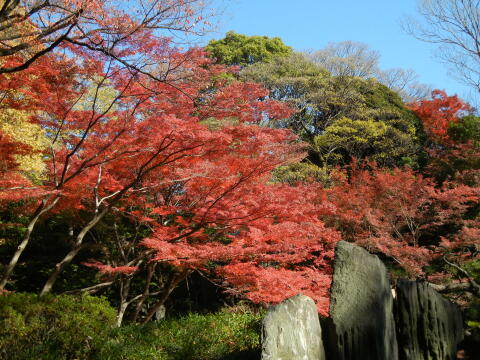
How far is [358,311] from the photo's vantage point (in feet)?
9.96

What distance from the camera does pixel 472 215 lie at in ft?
37.1

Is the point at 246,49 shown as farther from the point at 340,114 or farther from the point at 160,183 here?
the point at 160,183

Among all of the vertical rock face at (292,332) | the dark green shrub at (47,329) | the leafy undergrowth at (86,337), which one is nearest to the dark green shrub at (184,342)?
the leafy undergrowth at (86,337)

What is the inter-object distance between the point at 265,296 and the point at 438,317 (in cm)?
303

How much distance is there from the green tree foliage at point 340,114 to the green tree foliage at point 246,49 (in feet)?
6.18

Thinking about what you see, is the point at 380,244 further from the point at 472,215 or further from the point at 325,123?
the point at 325,123

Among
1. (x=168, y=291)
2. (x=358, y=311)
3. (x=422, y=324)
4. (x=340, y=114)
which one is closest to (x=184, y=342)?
(x=168, y=291)

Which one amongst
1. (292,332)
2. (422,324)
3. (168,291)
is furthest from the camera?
(168,291)

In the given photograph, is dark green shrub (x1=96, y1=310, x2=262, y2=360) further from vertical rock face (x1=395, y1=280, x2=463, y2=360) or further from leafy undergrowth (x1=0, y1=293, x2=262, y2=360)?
vertical rock face (x1=395, y1=280, x2=463, y2=360)

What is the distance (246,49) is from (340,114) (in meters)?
6.15

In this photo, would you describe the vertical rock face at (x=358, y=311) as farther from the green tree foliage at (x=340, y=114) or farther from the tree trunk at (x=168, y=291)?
the green tree foliage at (x=340, y=114)

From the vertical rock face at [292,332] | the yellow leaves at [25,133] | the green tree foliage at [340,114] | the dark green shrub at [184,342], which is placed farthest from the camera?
the green tree foliage at [340,114]

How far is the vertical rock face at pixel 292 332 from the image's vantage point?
2924 mm

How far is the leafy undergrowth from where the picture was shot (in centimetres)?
429
